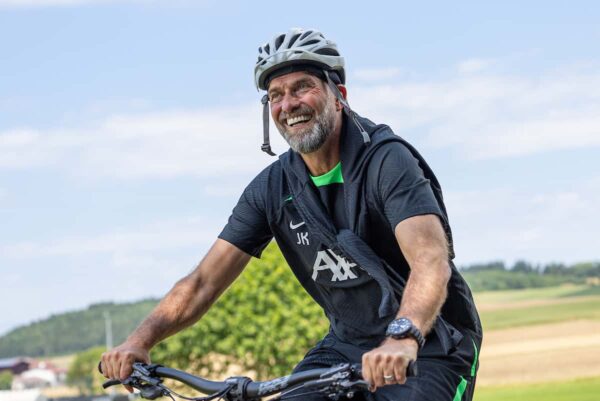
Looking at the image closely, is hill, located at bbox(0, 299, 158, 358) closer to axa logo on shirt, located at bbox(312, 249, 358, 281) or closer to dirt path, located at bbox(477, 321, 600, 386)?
dirt path, located at bbox(477, 321, 600, 386)

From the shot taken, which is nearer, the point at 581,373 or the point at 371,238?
the point at 371,238

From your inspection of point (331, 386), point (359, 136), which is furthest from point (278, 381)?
point (359, 136)

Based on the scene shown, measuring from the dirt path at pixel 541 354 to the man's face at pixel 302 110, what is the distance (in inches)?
1976

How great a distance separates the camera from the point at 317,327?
4456cm

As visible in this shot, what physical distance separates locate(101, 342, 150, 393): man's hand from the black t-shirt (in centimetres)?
77

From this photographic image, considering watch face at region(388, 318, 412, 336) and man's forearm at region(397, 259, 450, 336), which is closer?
watch face at region(388, 318, 412, 336)

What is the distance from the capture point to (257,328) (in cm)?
4472

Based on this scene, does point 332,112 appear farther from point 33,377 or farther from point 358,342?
point 33,377

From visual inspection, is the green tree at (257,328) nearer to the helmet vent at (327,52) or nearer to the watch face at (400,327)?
the helmet vent at (327,52)

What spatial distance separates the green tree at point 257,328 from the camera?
44.0m

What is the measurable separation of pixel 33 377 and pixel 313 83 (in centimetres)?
9433

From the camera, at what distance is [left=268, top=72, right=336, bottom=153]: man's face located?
595 cm

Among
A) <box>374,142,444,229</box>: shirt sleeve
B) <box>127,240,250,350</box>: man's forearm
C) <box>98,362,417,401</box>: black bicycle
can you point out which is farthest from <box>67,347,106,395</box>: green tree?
<box>374,142,444,229</box>: shirt sleeve

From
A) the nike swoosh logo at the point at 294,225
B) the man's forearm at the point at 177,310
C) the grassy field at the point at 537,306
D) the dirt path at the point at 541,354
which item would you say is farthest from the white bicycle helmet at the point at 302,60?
the grassy field at the point at 537,306
